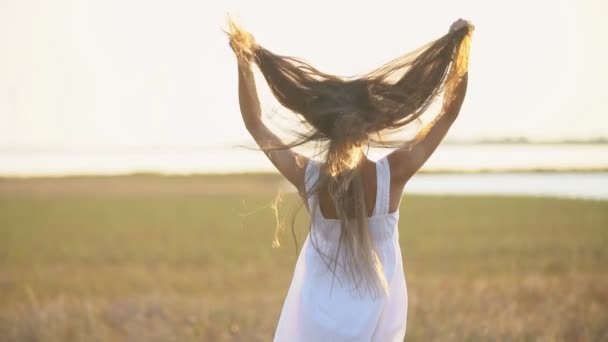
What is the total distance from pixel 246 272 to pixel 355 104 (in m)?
9.74

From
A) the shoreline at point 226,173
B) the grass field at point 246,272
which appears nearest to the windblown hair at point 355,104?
the grass field at point 246,272

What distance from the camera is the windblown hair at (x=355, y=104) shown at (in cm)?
316

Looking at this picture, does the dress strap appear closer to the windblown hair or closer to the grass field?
the windblown hair

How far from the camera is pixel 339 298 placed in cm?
323

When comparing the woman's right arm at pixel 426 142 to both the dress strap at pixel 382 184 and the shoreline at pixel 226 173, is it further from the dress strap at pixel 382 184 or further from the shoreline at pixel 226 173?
the shoreline at pixel 226 173

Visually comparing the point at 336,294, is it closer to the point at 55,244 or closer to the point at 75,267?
the point at 75,267

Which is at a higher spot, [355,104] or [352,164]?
[355,104]

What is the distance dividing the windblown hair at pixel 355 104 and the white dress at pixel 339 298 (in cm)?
7

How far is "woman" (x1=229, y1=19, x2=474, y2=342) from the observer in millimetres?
3174

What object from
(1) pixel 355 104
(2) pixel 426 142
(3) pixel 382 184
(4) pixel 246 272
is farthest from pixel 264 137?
(4) pixel 246 272

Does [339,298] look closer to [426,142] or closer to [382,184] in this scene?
[382,184]

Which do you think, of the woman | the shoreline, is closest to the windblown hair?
the woman

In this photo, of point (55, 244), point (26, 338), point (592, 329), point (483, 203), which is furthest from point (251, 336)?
point (483, 203)

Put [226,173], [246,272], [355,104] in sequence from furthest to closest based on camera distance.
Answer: [226,173] → [246,272] → [355,104]
